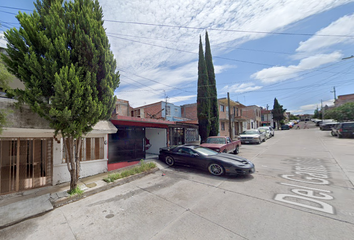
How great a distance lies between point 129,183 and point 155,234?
3449 millimetres

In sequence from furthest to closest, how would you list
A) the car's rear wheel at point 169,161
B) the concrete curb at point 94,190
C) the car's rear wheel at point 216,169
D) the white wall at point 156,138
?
1. the white wall at point 156,138
2. the car's rear wheel at point 169,161
3. the car's rear wheel at point 216,169
4. the concrete curb at point 94,190

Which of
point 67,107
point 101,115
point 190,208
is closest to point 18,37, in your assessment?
point 67,107

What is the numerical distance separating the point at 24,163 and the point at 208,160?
719 cm

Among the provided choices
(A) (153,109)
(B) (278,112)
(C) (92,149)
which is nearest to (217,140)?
(C) (92,149)

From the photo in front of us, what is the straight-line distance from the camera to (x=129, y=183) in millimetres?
6109

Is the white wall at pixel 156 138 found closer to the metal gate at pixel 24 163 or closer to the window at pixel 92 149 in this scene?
the window at pixel 92 149

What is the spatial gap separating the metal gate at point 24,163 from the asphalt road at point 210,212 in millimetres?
2479

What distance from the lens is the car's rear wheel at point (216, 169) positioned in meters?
6.46

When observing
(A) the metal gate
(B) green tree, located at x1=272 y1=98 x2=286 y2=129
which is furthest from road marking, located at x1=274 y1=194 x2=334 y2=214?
(B) green tree, located at x1=272 y1=98 x2=286 y2=129

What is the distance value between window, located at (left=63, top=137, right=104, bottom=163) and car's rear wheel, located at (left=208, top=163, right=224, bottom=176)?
533 cm

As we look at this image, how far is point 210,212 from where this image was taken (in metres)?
3.74

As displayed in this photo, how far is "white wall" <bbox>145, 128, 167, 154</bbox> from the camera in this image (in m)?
12.0

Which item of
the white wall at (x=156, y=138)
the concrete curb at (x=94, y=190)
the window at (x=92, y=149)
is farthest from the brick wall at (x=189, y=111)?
the window at (x=92, y=149)

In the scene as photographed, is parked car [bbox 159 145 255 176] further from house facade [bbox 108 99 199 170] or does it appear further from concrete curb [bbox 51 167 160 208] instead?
house facade [bbox 108 99 199 170]
